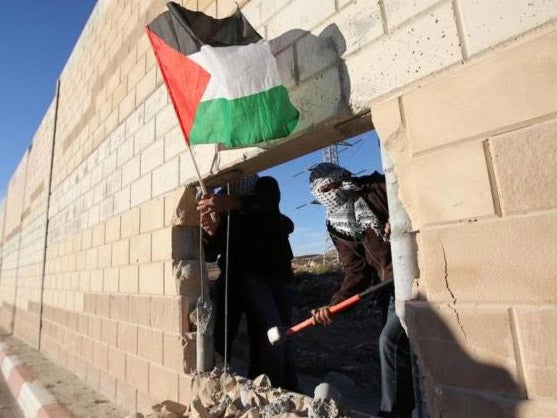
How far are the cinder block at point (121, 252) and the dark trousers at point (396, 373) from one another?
2182mm

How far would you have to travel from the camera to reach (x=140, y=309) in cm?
317

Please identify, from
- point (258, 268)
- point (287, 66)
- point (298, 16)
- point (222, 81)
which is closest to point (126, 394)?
point (258, 268)

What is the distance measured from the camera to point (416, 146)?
1399mm

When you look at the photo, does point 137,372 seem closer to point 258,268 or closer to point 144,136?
point 258,268

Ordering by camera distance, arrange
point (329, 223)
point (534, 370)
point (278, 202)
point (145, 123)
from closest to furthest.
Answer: point (534, 370), point (329, 223), point (278, 202), point (145, 123)

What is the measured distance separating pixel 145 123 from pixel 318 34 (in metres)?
1.91

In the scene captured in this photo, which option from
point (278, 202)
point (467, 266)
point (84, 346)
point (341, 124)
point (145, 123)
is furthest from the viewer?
point (84, 346)

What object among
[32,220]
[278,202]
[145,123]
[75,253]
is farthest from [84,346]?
[32,220]

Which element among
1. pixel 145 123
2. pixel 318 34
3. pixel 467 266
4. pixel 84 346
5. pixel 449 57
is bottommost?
pixel 84 346

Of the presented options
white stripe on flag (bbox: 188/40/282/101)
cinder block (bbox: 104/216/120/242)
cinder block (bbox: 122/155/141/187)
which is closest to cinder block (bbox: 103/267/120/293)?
cinder block (bbox: 104/216/120/242)

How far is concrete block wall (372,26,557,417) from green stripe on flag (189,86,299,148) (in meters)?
0.54

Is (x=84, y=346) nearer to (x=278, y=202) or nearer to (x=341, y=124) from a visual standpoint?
(x=278, y=202)

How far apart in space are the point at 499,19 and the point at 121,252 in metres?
3.18

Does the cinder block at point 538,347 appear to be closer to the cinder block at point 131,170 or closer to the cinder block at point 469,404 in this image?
the cinder block at point 469,404
